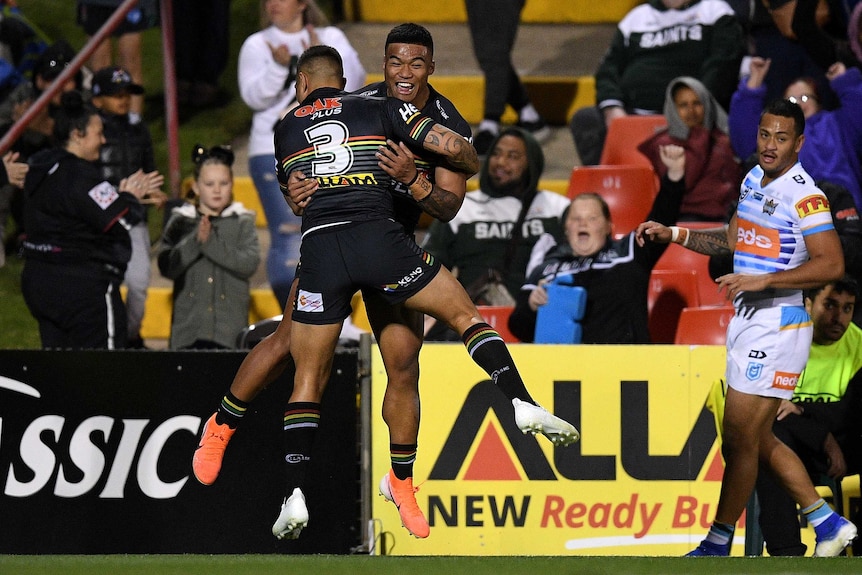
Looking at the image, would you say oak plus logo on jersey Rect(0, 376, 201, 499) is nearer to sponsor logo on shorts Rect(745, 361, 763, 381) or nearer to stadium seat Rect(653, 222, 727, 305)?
sponsor logo on shorts Rect(745, 361, 763, 381)

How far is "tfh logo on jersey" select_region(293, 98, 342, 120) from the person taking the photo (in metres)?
5.35

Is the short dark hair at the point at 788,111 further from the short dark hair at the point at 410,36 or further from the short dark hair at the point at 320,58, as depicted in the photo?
the short dark hair at the point at 320,58

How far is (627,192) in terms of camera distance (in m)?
9.25

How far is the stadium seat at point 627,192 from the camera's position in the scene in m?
9.23

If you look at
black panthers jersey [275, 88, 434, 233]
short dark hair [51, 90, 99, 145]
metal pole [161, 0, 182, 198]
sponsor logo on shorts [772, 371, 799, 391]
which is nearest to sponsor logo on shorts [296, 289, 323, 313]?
black panthers jersey [275, 88, 434, 233]

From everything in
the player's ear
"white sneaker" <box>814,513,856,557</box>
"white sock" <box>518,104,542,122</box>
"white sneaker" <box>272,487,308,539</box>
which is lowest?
"white sneaker" <box>814,513,856,557</box>

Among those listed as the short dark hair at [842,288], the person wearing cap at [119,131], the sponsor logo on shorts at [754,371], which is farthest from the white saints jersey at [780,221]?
the person wearing cap at [119,131]

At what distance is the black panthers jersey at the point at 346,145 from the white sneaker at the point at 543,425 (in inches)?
37.4

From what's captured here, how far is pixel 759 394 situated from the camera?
612 cm

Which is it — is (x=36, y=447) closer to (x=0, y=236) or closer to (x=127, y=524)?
(x=127, y=524)

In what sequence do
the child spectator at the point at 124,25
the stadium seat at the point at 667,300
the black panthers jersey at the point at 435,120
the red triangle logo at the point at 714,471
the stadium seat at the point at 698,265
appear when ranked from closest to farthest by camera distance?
the black panthers jersey at the point at 435,120 < the red triangle logo at the point at 714,471 < the stadium seat at the point at 667,300 < the stadium seat at the point at 698,265 < the child spectator at the point at 124,25

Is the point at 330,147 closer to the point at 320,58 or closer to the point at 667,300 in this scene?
the point at 320,58

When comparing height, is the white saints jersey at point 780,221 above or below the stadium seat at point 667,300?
above

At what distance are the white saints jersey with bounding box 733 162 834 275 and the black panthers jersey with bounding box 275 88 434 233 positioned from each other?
5.61 ft
